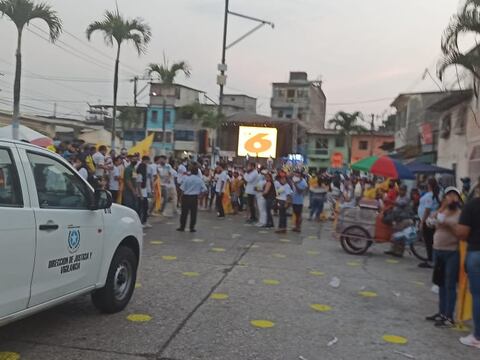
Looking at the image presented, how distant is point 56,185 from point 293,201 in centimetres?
931

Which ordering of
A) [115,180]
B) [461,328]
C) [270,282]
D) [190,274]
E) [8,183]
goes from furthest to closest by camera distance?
[115,180]
[190,274]
[270,282]
[461,328]
[8,183]

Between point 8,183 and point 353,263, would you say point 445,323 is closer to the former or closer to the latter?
point 353,263

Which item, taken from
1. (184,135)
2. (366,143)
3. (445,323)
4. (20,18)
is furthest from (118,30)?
(366,143)

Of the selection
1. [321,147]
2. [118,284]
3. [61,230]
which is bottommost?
[118,284]

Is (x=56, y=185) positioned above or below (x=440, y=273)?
above

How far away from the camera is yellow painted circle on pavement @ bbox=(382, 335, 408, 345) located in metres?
5.06

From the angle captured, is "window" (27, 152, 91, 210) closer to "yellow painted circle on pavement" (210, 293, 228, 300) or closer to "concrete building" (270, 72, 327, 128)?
"yellow painted circle on pavement" (210, 293, 228, 300)

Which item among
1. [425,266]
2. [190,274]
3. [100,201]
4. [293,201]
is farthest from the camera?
[293,201]

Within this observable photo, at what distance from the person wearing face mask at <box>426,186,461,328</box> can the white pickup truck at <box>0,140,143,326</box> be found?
340 cm

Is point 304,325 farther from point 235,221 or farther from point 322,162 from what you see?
point 322,162

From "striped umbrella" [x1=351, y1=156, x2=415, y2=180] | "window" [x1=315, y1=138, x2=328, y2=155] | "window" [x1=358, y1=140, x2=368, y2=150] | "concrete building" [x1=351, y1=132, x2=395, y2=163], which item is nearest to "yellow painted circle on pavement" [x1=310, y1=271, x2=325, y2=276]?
"striped umbrella" [x1=351, y1=156, x2=415, y2=180]

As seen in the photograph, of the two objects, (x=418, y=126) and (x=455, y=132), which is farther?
(x=418, y=126)

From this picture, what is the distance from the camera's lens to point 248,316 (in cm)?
557

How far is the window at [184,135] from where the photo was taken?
58.4 metres
